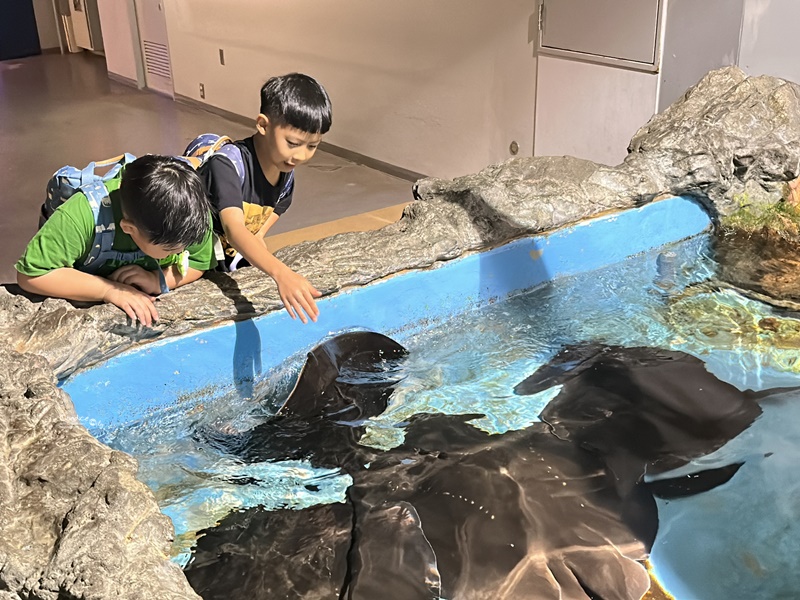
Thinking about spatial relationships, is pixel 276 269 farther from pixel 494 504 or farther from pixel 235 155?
pixel 494 504

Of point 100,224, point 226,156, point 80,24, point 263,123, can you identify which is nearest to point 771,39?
point 263,123

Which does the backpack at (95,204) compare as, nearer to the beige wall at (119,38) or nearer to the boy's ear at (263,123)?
the boy's ear at (263,123)

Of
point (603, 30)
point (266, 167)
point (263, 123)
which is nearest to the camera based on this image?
point (263, 123)

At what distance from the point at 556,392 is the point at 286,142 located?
120 centimetres

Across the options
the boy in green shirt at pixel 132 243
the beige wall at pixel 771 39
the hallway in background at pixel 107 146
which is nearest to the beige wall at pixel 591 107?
the beige wall at pixel 771 39

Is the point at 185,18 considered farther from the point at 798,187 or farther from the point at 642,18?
the point at 798,187

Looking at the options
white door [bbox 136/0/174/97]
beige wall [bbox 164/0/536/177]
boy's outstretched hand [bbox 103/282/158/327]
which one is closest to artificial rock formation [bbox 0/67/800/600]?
boy's outstretched hand [bbox 103/282/158/327]

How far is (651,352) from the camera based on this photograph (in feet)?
8.84

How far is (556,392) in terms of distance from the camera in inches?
98.2

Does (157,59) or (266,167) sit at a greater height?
(266,167)

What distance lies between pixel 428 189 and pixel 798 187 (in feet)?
5.92

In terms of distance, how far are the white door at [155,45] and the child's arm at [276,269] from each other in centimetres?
690

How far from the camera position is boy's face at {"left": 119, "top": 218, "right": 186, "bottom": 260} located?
2123mm

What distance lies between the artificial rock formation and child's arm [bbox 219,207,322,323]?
0.20 metres
